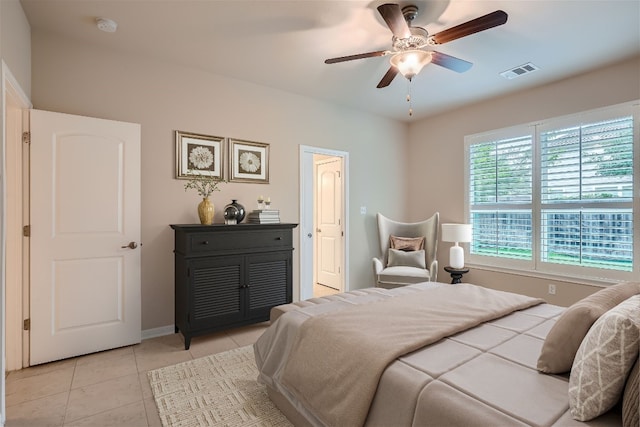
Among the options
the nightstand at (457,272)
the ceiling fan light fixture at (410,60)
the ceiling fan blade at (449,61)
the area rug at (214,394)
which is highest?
the ceiling fan blade at (449,61)

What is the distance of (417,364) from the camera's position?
1270 millimetres

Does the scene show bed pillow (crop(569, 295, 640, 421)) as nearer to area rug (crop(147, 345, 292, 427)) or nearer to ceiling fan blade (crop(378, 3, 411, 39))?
area rug (crop(147, 345, 292, 427))

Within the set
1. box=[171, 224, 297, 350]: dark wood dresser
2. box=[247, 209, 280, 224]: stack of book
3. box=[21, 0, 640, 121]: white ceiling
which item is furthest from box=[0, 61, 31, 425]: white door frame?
box=[247, 209, 280, 224]: stack of book

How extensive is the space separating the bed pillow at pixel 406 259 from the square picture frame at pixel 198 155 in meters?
2.49

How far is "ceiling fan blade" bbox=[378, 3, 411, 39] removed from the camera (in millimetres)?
1883

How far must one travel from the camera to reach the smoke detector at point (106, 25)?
2.48m

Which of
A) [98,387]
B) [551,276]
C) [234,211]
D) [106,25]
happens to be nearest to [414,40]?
[234,211]

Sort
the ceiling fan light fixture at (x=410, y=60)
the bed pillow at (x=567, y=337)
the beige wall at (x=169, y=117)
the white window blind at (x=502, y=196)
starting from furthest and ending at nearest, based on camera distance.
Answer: the white window blind at (x=502, y=196)
the beige wall at (x=169, y=117)
the ceiling fan light fixture at (x=410, y=60)
the bed pillow at (x=567, y=337)

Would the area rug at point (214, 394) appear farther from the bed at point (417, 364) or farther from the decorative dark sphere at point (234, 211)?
the decorative dark sphere at point (234, 211)

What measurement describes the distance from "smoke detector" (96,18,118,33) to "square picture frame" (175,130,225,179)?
0.96m

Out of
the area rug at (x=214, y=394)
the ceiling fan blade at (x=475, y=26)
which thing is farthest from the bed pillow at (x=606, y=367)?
the ceiling fan blade at (x=475, y=26)

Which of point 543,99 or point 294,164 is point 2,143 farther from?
point 543,99

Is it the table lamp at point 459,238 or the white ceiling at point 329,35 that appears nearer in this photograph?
the white ceiling at point 329,35

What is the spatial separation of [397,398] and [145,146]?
3.04 m
